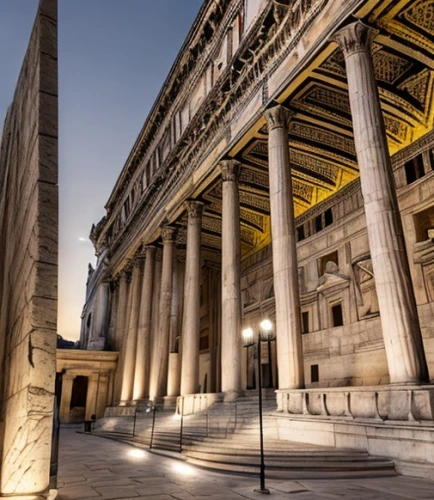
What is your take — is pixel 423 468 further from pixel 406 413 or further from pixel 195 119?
pixel 195 119

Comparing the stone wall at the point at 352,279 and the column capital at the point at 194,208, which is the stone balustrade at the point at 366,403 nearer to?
the stone wall at the point at 352,279

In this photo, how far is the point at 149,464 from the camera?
8602 millimetres

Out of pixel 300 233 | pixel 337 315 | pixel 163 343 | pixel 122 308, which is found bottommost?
pixel 163 343

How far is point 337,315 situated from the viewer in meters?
17.7

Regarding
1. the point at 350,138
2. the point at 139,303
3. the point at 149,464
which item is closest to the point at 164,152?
the point at 139,303

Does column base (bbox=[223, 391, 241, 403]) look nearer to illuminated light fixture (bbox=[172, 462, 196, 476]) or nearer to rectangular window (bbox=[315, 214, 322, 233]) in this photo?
illuminated light fixture (bbox=[172, 462, 196, 476])

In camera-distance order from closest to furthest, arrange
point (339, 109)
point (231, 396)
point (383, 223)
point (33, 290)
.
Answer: point (33, 290)
point (383, 223)
point (231, 396)
point (339, 109)

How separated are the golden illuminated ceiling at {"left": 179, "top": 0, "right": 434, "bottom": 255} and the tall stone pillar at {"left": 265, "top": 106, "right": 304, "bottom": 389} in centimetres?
118

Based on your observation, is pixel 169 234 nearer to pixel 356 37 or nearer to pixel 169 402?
pixel 169 402

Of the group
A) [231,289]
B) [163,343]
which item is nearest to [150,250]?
[163,343]

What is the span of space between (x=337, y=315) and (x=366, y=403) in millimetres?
9463

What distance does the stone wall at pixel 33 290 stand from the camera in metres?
3.64

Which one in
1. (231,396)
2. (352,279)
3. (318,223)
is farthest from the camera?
(318,223)

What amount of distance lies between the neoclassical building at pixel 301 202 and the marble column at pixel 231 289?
55 mm
